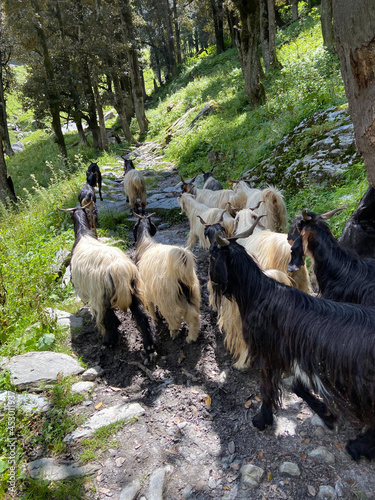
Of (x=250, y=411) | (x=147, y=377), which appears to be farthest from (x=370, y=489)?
(x=147, y=377)

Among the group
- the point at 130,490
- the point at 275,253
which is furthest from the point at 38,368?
the point at 275,253

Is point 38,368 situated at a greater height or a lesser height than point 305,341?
lesser

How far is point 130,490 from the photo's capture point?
2.54 meters

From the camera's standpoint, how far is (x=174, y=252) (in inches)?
168

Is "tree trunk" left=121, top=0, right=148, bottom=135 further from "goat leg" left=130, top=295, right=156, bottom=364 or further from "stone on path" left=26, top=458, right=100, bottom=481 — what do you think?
"stone on path" left=26, top=458, right=100, bottom=481

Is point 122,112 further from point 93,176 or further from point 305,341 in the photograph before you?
point 305,341

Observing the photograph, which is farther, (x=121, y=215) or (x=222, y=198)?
(x=121, y=215)

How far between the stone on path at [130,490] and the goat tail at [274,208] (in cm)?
413

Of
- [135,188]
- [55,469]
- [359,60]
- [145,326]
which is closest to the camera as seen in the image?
[359,60]

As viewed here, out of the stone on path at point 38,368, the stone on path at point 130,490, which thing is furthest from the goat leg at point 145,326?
the stone on path at point 130,490

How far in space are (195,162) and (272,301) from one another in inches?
368

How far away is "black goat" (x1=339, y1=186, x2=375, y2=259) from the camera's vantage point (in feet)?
11.4

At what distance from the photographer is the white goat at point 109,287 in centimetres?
426

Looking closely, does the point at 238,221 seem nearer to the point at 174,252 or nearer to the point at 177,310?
the point at 174,252
